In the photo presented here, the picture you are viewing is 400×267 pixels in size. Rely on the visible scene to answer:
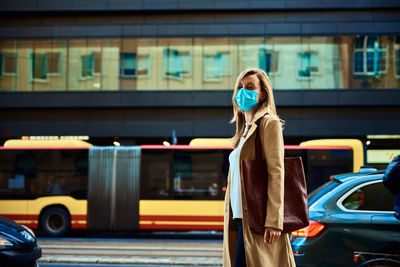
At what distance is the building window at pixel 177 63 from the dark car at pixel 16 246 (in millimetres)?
19753

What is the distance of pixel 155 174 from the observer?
15.0 meters

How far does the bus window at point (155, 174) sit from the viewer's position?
48.8 ft

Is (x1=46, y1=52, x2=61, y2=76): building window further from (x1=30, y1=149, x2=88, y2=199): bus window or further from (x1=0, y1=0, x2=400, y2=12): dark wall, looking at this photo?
(x1=30, y1=149, x2=88, y2=199): bus window

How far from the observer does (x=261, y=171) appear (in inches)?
117

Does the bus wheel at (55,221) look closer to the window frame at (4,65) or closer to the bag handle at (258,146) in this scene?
the window frame at (4,65)

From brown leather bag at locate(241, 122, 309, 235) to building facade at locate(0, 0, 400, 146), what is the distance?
21719mm

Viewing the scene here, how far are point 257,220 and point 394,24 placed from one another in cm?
2413

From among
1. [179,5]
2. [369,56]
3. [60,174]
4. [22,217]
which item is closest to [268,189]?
[60,174]

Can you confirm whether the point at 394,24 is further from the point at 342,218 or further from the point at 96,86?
the point at 342,218

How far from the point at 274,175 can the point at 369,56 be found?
23.2 metres

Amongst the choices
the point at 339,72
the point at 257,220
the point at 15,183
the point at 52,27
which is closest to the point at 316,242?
the point at 257,220

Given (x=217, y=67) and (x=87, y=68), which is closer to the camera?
(x=217, y=67)

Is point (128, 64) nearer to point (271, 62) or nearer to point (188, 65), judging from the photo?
→ point (188, 65)

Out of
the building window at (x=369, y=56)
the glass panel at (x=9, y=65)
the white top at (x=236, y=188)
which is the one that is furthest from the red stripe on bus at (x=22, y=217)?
the building window at (x=369, y=56)
